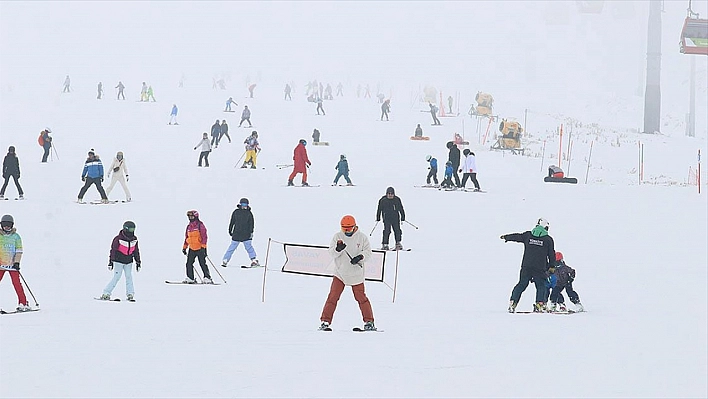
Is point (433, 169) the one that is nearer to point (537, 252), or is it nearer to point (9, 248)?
point (537, 252)

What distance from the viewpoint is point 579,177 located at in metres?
35.3

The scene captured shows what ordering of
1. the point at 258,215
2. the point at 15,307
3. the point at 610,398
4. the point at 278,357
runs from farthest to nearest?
the point at 258,215 → the point at 15,307 → the point at 278,357 → the point at 610,398

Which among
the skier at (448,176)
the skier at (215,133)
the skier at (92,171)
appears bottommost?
the skier at (92,171)

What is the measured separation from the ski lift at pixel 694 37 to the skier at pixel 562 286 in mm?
32221

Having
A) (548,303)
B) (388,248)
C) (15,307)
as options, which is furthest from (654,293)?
(15,307)

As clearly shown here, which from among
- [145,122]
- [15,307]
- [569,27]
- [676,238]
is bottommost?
[15,307]

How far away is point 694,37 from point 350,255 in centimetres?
3643

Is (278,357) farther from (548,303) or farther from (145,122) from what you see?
(145,122)

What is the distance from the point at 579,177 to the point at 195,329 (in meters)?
26.0

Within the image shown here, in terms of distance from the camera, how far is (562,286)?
42.1 ft

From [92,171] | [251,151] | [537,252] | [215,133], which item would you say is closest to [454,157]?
[251,151]

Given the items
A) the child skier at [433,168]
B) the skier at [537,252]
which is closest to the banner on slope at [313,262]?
the skier at [537,252]

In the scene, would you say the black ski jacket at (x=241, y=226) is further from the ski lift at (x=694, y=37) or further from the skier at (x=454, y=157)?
the ski lift at (x=694, y=37)

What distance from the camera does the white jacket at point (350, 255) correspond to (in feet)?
35.4
